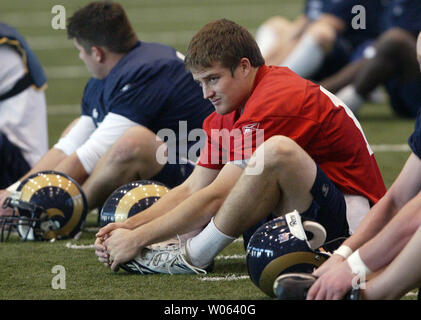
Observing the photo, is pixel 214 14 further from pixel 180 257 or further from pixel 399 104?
pixel 180 257

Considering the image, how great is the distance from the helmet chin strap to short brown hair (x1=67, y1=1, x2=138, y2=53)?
82.8 inches

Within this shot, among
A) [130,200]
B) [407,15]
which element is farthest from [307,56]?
[130,200]

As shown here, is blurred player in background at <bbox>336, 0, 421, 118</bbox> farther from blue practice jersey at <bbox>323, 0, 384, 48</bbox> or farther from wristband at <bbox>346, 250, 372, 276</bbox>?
wristband at <bbox>346, 250, 372, 276</bbox>

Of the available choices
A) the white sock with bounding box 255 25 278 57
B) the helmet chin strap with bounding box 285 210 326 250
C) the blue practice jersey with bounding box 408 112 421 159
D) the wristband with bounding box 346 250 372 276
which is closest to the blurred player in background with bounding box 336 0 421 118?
the white sock with bounding box 255 25 278 57

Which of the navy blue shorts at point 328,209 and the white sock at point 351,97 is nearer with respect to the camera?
the navy blue shorts at point 328,209

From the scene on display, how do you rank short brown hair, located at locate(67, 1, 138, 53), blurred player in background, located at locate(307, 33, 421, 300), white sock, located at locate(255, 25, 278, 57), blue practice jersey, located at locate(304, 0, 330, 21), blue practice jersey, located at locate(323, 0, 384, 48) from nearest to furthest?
blurred player in background, located at locate(307, 33, 421, 300), short brown hair, located at locate(67, 1, 138, 53), blue practice jersey, located at locate(323, 0, 384, 48), blue practice jersey, located at locate(304, 0, 330, 21), white sock, located at locate(255, 25, 278, 57)

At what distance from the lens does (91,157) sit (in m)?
5.24

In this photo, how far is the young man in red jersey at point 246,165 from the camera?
3.67m

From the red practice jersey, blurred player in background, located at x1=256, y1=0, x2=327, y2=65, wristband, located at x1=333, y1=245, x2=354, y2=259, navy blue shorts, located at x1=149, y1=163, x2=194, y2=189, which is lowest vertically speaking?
blurred player in background, located at x1=256, y1=0, x2=327, y2=65

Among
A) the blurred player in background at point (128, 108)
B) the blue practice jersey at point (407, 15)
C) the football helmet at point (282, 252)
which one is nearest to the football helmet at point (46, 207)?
the blurred player in background at point (128, 108)

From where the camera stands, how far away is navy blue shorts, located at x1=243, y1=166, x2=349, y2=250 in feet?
12.0

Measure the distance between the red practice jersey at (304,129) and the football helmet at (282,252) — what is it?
1.24 feet

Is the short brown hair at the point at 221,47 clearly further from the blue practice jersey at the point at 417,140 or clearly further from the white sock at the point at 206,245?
the blue practice jersey at the point at 417,140

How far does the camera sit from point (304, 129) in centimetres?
379
